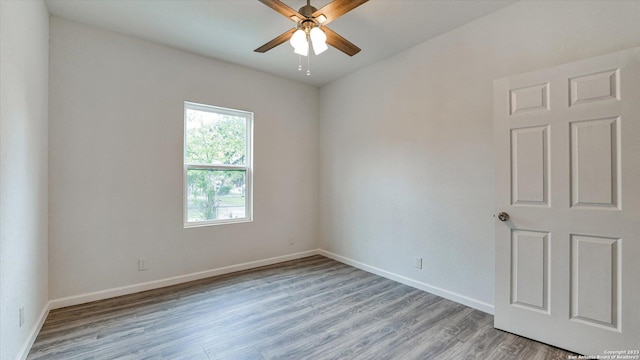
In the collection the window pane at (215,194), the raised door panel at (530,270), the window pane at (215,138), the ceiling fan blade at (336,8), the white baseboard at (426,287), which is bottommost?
the white baseboard at (426,287)

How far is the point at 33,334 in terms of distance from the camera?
2.04 m

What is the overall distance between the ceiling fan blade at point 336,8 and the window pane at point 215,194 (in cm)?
238

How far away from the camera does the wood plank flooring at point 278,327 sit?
193cm

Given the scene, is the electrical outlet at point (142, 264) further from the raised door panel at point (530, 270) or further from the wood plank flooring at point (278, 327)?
the raised door panel at point (530, 270)

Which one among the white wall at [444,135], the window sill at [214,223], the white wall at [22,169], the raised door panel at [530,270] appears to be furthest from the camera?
the window sill at [214,223]

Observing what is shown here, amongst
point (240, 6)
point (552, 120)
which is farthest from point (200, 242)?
point (552, 120)

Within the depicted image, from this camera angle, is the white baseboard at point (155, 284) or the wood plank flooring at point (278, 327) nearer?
the wood plank flooring at point (278, 327)

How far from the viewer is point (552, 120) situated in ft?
6.58

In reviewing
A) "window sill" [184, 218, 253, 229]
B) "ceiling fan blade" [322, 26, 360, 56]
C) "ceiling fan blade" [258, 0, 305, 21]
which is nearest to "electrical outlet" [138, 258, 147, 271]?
"window sill" [184, 218, 253, 229]

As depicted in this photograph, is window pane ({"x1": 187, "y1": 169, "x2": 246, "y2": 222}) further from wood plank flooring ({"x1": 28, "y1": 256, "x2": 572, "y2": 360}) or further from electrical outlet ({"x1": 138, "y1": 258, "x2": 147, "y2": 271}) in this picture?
wood plank flooring ({"x1": 28, "y1": 256, "x2": 572, "y2": 360})

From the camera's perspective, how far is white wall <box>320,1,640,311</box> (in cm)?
215

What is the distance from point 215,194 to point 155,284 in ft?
4.02

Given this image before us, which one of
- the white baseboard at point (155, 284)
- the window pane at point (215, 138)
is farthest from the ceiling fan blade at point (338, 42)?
the white baseboard at point (155, 284)

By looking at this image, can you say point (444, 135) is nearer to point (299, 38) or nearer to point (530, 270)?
point (530, 270)
